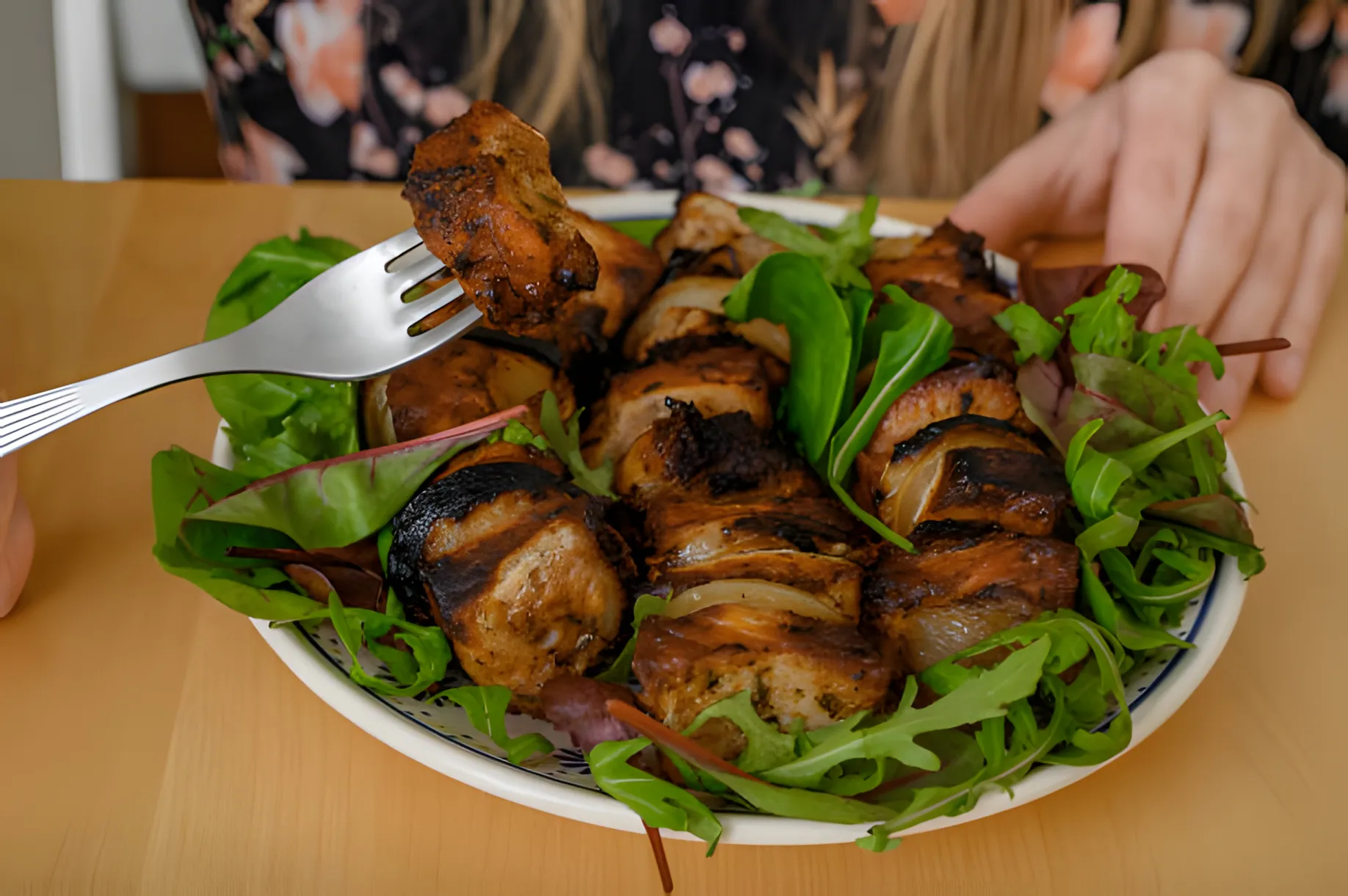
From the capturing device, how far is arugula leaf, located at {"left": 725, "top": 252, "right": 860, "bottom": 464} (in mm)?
1363

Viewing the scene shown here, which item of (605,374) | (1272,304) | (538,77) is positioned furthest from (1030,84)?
(605,374)

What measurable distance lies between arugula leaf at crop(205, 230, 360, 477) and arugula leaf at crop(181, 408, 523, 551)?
4.8 inches

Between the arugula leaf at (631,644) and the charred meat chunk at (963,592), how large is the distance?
229 millimetres

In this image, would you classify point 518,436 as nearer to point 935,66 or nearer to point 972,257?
point 972,257

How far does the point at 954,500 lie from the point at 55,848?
979 millimetres

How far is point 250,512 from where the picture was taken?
116 centimetres

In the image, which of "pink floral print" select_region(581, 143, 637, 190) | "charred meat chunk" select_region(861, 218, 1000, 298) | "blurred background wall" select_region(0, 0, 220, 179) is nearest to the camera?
"charred meat chunk" select_region(861, 218, 1000, 298)

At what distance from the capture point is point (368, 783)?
1.14 meters

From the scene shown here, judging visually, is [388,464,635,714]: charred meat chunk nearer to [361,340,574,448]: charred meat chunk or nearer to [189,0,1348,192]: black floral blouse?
[361,340,574,448]: charred meat chunk

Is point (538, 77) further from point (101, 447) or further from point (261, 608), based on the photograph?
point (261, 608)

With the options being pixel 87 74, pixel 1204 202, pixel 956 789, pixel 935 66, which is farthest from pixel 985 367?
pixel 87 74

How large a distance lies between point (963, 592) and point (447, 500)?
528mm

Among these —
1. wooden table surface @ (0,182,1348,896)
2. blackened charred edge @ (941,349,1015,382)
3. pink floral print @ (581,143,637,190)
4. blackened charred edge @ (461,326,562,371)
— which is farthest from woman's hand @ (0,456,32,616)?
pink floral print @ (581,143,637,190)

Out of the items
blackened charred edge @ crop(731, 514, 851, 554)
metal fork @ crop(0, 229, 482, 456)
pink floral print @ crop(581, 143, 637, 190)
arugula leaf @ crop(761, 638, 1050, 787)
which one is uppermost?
metal fork @ crop(0, 229, 482, 456)
